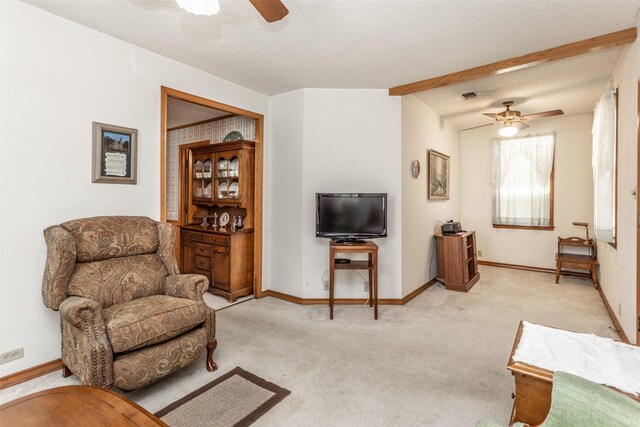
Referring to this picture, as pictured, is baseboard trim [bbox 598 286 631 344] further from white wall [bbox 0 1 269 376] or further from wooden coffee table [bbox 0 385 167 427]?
white wall [bbox 0 1 269 376]

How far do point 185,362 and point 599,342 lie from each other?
92.8 inches

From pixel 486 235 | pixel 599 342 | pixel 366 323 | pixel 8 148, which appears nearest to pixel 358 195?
pixel 366 323

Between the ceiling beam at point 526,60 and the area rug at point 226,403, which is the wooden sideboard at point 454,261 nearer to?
the ceiling beam at point 526,60

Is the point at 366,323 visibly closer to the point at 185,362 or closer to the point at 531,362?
the point at 185,362

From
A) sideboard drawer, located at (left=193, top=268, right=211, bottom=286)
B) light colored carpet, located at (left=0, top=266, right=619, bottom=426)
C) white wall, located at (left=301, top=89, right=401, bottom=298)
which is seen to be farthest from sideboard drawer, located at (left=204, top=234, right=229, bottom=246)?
white wall, located at (left=301, top=89, right=401, bottom=298)

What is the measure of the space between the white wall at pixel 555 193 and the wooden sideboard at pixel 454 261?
1505mm

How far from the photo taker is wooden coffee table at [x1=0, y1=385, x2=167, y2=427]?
44.6 inches

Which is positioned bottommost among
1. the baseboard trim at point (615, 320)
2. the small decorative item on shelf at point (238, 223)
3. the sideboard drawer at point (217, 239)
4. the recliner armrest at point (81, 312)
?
the baseboard trim at point (615, 320)

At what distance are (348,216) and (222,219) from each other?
1.91 metres

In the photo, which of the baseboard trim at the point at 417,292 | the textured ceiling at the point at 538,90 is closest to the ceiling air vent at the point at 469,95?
the textured ceiling at the point at 538,90

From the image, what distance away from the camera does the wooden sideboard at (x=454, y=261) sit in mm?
4562

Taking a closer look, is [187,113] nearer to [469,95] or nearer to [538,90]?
[469,95]

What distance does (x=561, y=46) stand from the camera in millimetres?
2877

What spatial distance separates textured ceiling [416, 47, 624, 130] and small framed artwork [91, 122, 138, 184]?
332 centimetres
